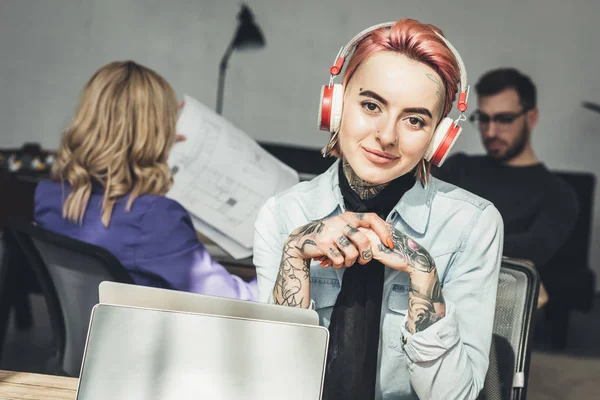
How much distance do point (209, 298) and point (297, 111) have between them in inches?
177

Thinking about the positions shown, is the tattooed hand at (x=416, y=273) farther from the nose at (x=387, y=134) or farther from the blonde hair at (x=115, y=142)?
the blonde hair at (x=115, y=142)

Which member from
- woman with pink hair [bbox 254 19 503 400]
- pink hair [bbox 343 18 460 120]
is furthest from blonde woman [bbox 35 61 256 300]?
pink hair [bbox 343 18 460 120]

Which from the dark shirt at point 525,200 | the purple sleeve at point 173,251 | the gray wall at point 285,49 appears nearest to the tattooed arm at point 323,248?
the purple sleeve at point 173,251

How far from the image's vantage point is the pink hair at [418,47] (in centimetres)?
97

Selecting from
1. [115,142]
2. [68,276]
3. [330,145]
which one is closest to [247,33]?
[115,142]

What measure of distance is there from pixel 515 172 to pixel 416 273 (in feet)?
6.80

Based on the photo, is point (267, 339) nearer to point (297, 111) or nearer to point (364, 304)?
point (364, 304)

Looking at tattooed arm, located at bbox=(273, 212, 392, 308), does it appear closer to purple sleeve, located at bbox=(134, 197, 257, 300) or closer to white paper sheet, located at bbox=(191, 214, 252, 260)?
purple sleeve, located at bbox=(134, 197, 257, 300)

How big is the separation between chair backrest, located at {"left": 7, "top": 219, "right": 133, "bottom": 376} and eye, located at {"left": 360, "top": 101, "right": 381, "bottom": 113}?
27.8 inches

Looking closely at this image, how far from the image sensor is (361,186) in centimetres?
111

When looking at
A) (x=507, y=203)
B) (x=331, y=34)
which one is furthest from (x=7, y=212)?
(x=331, y=34)

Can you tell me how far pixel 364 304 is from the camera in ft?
3.47

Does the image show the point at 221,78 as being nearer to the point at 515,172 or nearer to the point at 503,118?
the point at 503,118

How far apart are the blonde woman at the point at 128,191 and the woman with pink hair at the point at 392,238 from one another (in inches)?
24.8
